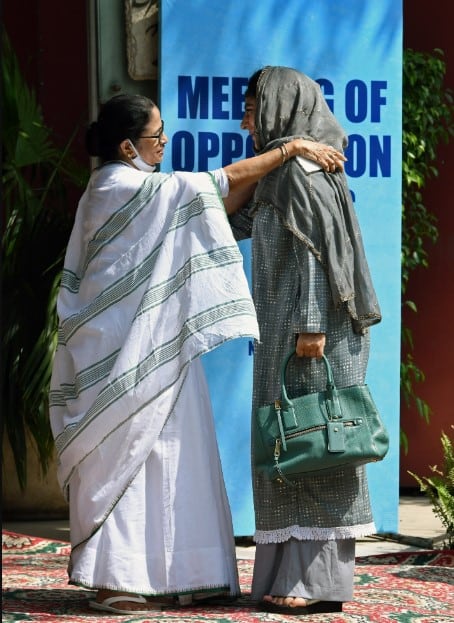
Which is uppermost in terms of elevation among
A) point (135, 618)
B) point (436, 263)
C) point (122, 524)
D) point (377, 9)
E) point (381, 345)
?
point (377, 9)

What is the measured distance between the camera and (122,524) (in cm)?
336

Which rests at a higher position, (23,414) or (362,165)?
(362,165)

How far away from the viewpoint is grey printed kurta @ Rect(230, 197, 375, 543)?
133 inches

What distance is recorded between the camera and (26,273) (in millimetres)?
5340

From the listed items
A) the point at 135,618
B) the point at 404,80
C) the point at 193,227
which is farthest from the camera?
the point at 404,80

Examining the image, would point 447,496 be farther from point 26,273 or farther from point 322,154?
point 26,273

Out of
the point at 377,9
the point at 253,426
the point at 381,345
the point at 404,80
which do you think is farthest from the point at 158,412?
the point at 404,80

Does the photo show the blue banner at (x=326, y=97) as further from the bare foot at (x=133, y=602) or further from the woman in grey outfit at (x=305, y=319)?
the bare foot at (x=133, y=602)

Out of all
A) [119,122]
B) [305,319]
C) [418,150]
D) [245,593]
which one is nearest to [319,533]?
[245,593]

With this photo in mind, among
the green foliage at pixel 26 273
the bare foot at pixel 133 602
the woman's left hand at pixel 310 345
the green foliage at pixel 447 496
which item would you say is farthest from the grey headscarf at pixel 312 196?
the green foliage at pixel 26 273

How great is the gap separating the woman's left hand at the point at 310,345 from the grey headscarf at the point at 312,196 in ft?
0.38

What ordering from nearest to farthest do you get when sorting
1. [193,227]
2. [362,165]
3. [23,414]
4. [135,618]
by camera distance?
[135,618] → [193,227] → [362,165] → [23,414]

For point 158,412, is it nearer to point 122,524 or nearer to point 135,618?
point 122,524

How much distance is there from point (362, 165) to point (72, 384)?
178cm
